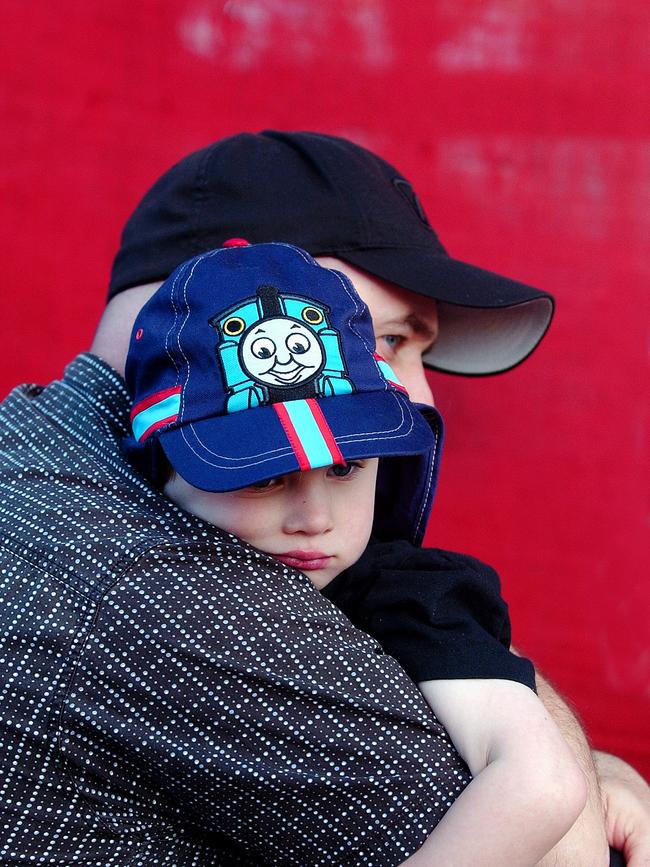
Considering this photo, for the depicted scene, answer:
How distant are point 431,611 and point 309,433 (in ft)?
0.79

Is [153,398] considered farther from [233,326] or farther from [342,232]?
[342,232]

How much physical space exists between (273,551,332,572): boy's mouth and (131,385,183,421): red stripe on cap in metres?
0.20

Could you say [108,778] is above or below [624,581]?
above

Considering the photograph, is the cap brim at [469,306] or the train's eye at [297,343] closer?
the train's eye at [297,343]

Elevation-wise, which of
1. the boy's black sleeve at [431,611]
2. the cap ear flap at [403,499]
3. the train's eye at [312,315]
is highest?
the train's eye at [312,315]

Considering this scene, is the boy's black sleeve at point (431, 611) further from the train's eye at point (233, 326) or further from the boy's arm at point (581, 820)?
the train's eye at point (233, 326)

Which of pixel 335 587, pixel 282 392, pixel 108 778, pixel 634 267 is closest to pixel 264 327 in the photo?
pixel 282 392

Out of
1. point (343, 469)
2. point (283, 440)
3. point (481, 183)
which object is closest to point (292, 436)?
point (283, 440)

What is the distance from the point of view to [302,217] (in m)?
1.45

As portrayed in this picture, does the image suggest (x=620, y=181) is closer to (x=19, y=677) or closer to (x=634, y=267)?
(x=634, y=267)

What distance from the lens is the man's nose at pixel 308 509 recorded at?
104 centimetres

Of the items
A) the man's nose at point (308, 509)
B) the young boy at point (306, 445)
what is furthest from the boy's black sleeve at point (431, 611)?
the man's nose at point (308, 509)

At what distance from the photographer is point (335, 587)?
3.93 ft

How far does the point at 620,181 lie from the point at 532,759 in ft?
4.91
